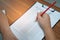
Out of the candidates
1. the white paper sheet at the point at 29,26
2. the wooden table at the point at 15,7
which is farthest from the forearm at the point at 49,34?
the wooden table at the point at 15,7

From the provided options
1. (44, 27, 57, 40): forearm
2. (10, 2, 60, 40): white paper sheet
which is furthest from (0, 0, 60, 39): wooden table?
(44, 27, 57, 40): forearm

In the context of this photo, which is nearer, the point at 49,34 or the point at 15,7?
the point at 49,34

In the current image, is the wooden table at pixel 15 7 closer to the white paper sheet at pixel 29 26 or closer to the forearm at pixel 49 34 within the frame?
the white paper sheet at pixel 29 26

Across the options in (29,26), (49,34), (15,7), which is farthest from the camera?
(15,7)

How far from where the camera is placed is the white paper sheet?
3.66 feet

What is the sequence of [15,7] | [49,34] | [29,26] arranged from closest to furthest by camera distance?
1. [49,34]
2. [29,26]
3. [15,7]

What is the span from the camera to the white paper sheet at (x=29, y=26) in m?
1.12

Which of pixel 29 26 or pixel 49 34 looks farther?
pixel 29 26

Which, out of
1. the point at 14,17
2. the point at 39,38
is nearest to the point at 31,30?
the point at 39,38

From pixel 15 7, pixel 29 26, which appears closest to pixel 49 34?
pixel 29 26

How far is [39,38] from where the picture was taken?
109 cm

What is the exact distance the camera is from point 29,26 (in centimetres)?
116

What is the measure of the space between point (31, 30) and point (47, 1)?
309 mm

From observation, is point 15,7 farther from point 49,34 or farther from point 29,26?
point 49,34
